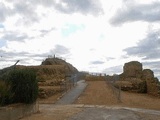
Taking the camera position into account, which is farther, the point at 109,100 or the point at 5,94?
the point at 109,100

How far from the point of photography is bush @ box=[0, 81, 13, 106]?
18283 mm

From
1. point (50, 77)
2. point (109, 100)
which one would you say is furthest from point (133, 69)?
point (109, 100)

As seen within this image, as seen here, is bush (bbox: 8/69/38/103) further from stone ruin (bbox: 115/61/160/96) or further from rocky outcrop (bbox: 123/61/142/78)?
rocky outcrop (bbox: 123/61/142/78)

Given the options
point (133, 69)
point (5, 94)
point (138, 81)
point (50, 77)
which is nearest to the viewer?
point (5, 94)

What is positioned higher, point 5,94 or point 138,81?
point 138,81

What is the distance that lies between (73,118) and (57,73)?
2684 cm

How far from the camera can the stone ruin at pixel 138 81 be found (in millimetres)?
39562

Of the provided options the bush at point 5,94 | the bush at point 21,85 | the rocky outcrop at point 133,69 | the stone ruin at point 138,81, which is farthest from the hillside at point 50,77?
the bush at point 5,94

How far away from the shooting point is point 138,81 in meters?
43.2

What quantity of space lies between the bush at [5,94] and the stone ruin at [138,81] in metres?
20.9

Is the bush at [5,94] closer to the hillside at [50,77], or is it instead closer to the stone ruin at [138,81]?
the hillside at [50,77]

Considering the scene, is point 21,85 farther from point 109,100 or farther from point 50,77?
point 50,77

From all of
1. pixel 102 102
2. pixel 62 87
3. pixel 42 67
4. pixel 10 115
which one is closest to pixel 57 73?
pixel 42 67

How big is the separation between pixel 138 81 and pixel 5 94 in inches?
1059
